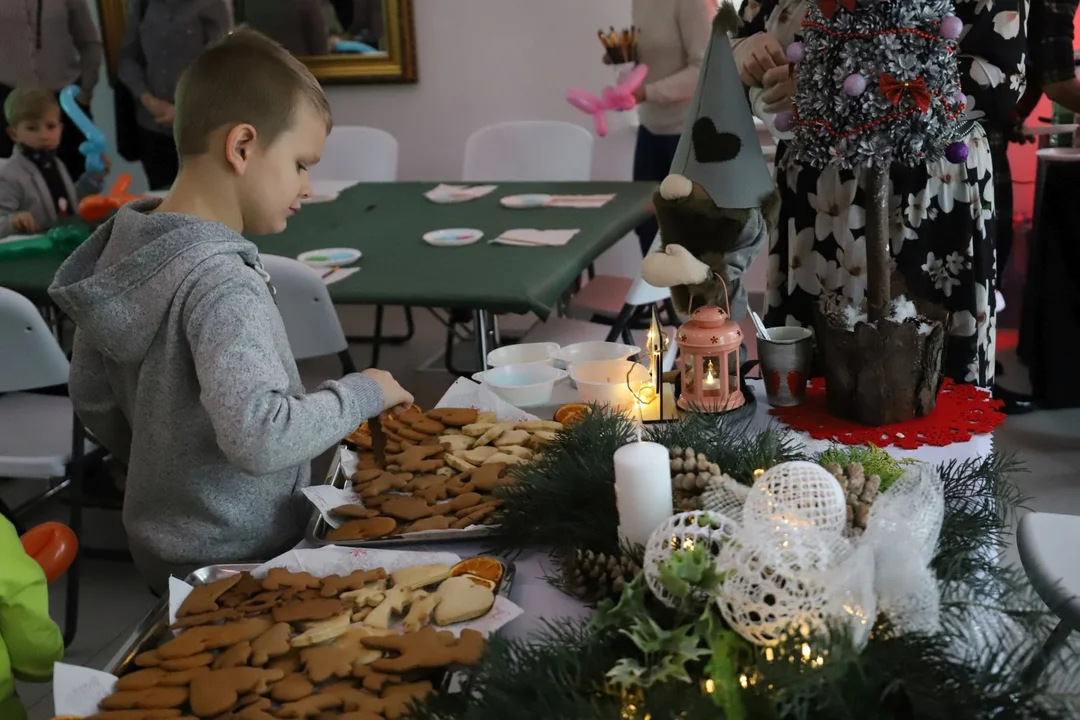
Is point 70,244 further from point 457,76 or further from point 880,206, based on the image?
point 457,76

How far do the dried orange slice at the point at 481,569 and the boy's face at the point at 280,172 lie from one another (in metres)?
0.53

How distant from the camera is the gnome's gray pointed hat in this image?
1.34m

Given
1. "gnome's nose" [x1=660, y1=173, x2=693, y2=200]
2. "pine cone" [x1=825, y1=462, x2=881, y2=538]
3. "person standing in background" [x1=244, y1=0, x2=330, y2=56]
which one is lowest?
"pine cone" [x1=825, y1=462, x2=881, y2=538]

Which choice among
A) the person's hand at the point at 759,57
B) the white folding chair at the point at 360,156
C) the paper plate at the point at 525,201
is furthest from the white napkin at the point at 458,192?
the person's hand at the point at 759,57

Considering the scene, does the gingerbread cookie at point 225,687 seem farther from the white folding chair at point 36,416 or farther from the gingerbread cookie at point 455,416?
the white folding chair at point 36,416

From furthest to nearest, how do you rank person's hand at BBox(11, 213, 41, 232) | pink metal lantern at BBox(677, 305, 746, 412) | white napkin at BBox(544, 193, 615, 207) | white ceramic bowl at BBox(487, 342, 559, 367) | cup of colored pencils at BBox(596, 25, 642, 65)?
cup of colored pencils at BBox(596, 25, 642, 65), white napkin at BBox(544, 193, 615, 207), person's hand at BBox(11, 213, 41, 232), white ceramic bowl at BBox(487, 342, 559, 367), pink metal lantern at BBox(677, 305, 746, 412)

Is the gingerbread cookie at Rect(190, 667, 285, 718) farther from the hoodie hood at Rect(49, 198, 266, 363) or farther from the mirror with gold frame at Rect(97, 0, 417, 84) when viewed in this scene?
the mirror with gold frame at Rect(97, 0, 417, 84)

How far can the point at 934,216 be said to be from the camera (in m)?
1.54

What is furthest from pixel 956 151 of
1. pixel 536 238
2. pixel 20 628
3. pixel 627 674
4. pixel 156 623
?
pixel 536 238

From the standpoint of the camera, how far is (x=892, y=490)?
85 centimetres

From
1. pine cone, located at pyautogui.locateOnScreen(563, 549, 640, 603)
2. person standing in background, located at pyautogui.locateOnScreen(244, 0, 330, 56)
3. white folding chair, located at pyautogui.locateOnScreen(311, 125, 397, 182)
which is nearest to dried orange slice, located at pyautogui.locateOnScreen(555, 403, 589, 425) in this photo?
pine cone, located at pyautogui.locateOnScreen(563, 549, 640, 603)

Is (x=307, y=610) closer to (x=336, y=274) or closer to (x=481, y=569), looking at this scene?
(x=481, y=569)

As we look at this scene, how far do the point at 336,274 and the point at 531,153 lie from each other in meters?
1.62

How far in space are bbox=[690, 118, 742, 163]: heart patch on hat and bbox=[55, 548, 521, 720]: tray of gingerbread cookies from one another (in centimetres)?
65
